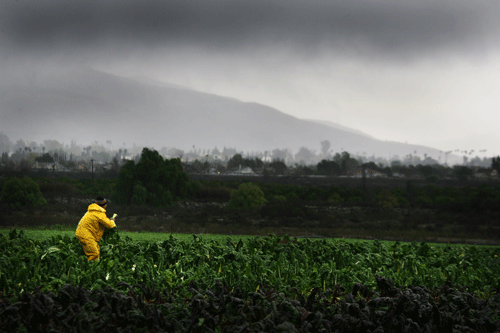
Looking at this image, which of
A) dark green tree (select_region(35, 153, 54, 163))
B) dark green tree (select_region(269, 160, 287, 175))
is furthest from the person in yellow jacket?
dark green tree (select_region(35, 153, 54, 163))

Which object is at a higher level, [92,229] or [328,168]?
[328,168]

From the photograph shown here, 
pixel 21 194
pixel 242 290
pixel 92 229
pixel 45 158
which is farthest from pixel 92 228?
pixel 45 158

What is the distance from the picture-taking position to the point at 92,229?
6848 mm

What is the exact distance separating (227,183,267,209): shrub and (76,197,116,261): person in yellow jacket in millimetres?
8927

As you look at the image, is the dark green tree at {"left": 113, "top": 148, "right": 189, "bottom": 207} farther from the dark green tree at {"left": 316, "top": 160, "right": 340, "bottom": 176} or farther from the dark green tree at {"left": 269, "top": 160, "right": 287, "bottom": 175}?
the dark green tree at {"left": 316, "top": 160, "right": 340, "bottom": 176}

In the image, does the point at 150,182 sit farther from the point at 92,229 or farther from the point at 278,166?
the point at 92,229

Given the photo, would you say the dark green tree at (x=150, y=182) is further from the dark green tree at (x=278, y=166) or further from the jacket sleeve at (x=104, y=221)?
the jacket sleeve at (x=104, y=221)

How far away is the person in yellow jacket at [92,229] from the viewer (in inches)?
267

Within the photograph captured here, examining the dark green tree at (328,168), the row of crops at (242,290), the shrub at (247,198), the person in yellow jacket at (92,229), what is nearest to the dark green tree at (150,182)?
the shrub at (247,198)

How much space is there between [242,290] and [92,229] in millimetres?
3457

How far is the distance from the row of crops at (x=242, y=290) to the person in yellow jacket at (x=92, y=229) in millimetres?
218

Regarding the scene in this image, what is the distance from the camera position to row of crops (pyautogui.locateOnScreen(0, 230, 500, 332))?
3363 millimetres

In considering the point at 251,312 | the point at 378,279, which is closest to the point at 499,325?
the point at 378,279

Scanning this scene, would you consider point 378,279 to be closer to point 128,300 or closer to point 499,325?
point 499,325
